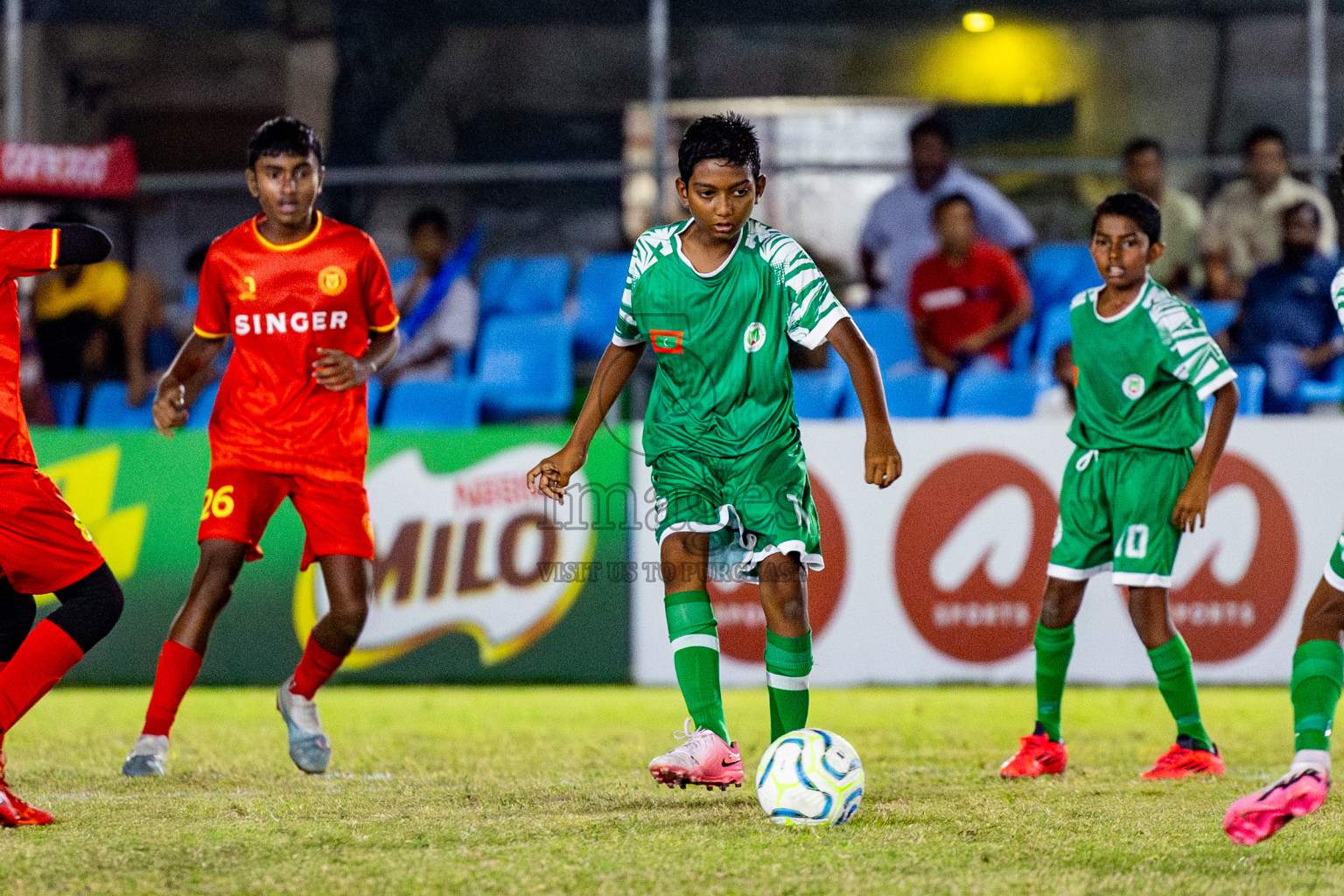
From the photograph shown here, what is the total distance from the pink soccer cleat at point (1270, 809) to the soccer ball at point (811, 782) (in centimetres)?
92

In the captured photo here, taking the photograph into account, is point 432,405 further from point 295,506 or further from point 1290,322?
point 1290,322

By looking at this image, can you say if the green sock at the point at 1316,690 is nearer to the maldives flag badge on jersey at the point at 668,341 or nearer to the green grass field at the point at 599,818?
the green grass field at the point at 599,818

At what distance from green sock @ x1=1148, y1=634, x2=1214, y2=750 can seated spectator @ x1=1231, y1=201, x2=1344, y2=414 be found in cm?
422

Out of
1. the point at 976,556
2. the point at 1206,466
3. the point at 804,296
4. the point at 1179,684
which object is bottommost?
the point at 1179,684

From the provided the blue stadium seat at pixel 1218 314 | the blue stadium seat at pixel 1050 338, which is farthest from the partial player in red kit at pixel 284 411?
the blue stadium seat at pixel 1218 314

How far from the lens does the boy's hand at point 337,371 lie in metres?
5.23

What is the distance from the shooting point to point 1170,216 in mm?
9938

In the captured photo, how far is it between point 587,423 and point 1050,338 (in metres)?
5.80

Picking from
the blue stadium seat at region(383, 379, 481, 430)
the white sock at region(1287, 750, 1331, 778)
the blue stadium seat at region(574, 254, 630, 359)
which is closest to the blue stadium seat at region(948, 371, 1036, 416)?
the blue stadium seat at region(574, 254, 630, 359)

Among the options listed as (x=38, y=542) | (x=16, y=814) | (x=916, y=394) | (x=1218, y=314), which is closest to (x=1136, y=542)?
(x=38, y=542)

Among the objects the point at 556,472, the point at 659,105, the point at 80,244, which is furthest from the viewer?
the point at 659,105

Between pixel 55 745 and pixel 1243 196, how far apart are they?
7395mm

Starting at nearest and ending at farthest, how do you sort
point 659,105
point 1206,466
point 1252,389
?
point 1206,466 → point 1252,389 → point 659,105

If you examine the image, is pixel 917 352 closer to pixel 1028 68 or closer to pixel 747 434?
pixel 1028 68
